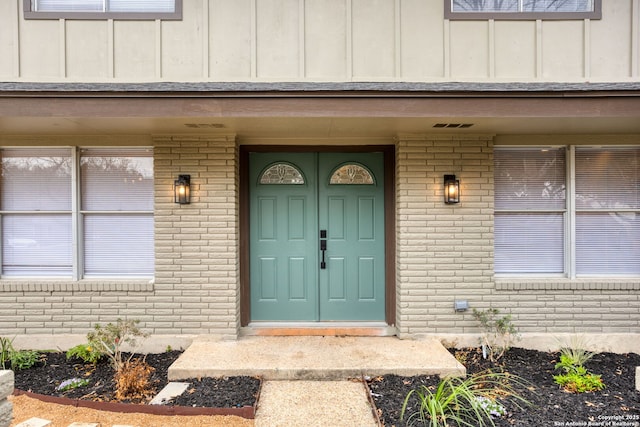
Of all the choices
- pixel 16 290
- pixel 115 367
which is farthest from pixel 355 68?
pixel 16 290

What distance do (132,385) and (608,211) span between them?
19.8ft

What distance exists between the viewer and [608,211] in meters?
5.05

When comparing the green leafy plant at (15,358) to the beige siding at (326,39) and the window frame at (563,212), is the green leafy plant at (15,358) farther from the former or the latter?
the window frame at (563,212)

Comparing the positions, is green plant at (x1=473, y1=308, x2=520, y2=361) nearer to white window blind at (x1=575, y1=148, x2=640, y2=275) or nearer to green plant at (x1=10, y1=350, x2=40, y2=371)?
white window blind at (x1=575, y1=148, x2=640, y2=275)

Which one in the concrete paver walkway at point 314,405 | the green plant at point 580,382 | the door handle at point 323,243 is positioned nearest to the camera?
the concrete paver walkway at point 314,405

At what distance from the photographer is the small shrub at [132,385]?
3645mm

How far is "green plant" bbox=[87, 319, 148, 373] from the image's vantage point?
433cm

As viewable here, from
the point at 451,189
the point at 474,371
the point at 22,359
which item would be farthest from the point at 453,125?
the point at 22,359

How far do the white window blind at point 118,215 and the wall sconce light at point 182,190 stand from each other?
18.7 inches

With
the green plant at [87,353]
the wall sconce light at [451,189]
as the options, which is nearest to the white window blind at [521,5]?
the wall sconce light at [451,189]

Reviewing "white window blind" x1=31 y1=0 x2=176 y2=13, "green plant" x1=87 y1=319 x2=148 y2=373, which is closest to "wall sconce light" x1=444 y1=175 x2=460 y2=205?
"white window blind" x1=31 y1=0 x2=176 y2=13

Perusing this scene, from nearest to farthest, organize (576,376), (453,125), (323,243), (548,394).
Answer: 1. (548,394)
2. (576,376)
3. (453,125)
4. (323,243)

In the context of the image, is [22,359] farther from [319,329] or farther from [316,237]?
[316,237]

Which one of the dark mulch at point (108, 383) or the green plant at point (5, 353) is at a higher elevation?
the green plant at point (5, 353)
